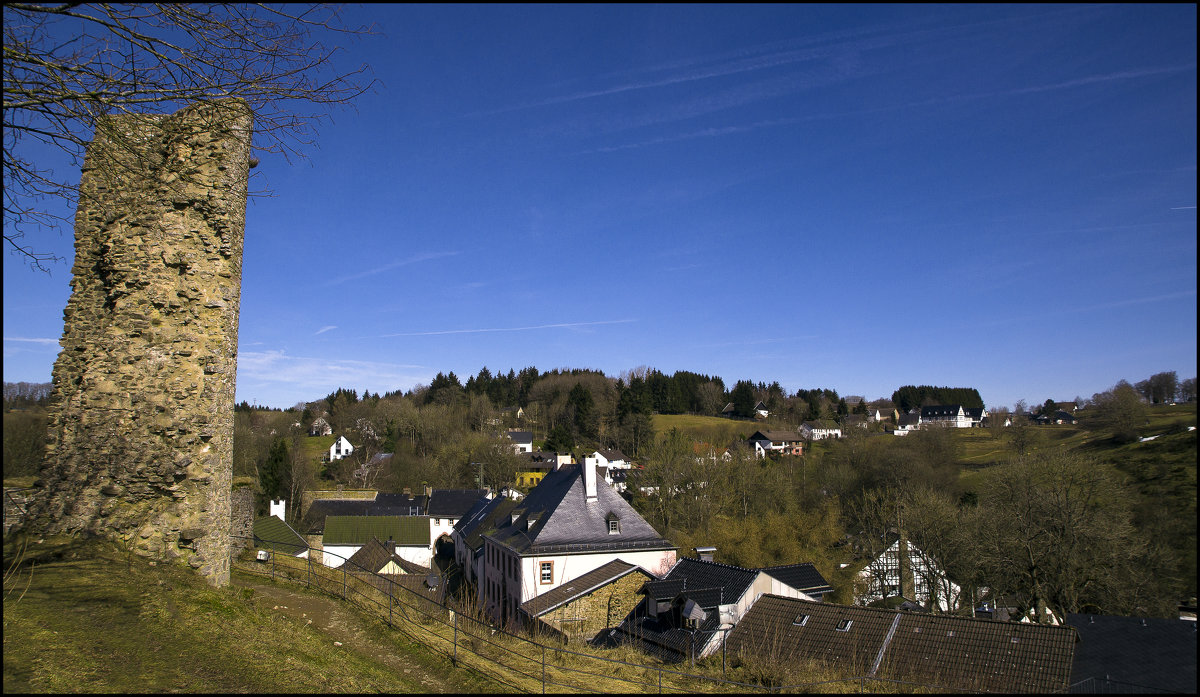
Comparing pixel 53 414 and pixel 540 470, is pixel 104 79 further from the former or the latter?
pixel 540 470

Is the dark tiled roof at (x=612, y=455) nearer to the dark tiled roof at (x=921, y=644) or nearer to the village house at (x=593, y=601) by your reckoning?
the village house at (x=593, y=601)

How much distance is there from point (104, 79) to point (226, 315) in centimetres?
382

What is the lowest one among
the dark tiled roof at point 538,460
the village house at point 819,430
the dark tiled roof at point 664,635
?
the dark tiled roof at point 664,635

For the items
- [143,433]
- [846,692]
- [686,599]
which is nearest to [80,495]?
[143,433]

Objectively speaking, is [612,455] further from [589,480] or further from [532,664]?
[532,664]

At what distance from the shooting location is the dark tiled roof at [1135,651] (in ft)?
47.4

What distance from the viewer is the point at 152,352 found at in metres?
8.06

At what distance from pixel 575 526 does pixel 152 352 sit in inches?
890

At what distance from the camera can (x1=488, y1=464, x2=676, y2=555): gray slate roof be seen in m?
27.8

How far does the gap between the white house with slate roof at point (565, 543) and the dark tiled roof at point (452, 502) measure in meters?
23.3

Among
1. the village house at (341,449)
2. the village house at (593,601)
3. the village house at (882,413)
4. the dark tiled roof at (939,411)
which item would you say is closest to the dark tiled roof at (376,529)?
the village house at (593,601)

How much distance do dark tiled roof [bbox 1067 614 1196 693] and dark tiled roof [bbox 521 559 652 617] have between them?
1362 centimetres

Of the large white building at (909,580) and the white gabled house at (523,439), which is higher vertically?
the white gabled house at (523,439)

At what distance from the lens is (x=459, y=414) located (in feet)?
314
